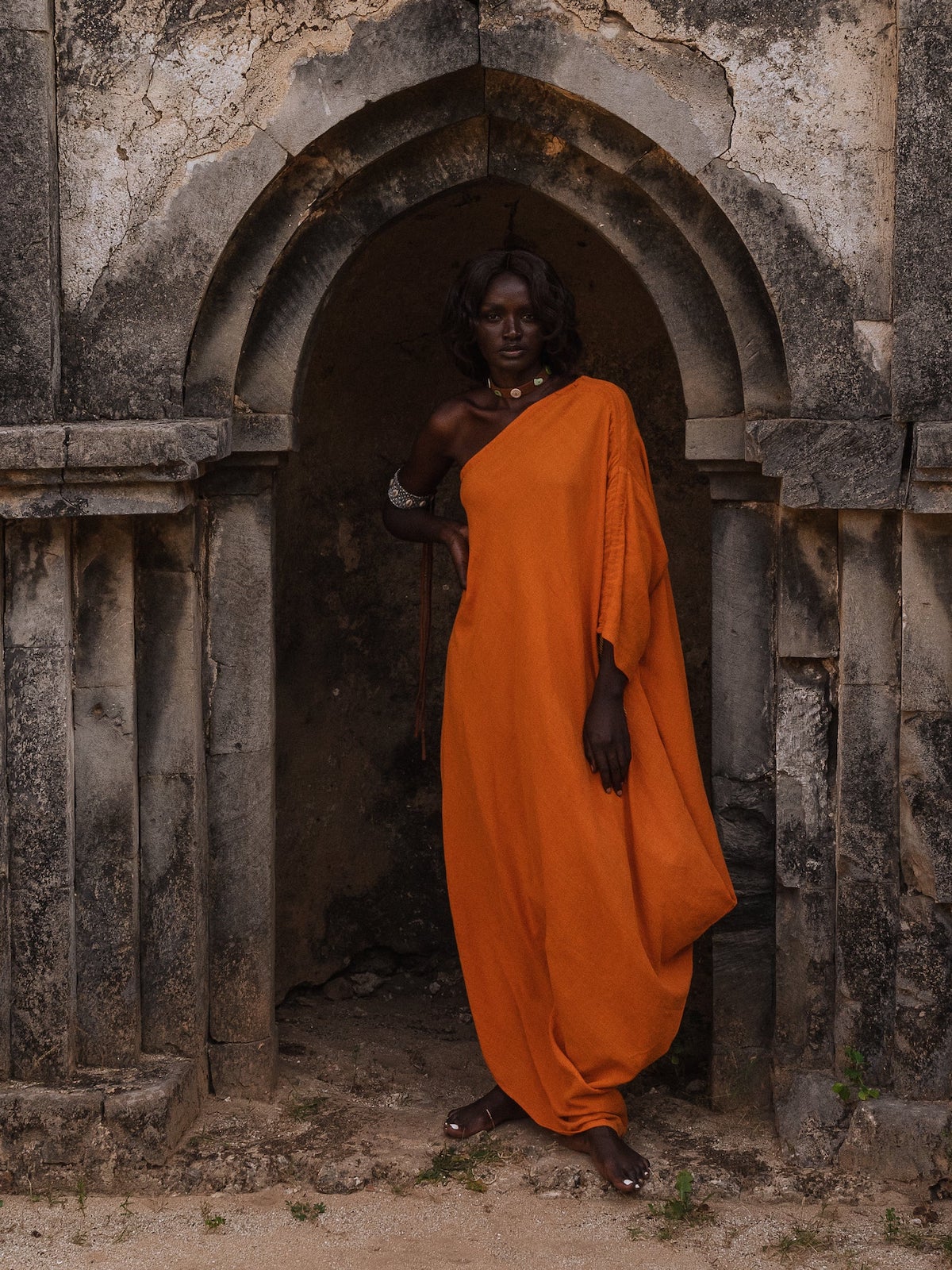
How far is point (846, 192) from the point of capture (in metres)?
3.64

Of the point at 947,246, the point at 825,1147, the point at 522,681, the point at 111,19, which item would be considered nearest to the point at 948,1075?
the point at 825,1147

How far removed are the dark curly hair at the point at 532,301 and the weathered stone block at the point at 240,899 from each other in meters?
1.36

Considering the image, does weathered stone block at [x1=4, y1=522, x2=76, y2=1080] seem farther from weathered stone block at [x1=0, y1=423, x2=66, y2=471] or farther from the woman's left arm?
the woman's left arm

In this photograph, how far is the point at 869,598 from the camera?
3758mm

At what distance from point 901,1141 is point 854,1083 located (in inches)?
7.6

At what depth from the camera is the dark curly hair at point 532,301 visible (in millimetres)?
3865

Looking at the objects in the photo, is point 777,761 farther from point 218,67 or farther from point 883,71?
point 218,67

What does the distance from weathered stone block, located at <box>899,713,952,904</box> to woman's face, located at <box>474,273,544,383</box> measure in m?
1.41

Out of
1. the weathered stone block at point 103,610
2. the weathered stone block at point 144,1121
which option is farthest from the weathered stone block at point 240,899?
the weathered stone block at point 103,610

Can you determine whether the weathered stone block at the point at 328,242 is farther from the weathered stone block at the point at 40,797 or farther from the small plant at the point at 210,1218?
the small plant at the point at 210,1218

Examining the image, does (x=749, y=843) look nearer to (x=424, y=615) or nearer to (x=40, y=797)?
(x=424, y=615)

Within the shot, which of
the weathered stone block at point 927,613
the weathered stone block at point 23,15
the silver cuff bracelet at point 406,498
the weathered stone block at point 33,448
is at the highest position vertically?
the weathered stone block at point 23,15

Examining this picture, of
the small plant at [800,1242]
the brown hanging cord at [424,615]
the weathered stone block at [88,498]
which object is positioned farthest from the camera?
the brown hanging cord at [424,615]

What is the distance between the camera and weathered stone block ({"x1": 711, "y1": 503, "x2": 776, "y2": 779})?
13.0 feet
